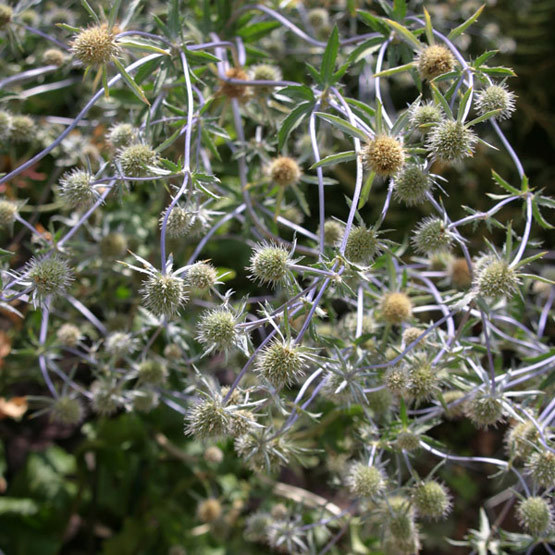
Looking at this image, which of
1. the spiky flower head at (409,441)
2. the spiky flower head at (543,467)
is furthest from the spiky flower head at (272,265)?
the spiky flower head at (543,467)

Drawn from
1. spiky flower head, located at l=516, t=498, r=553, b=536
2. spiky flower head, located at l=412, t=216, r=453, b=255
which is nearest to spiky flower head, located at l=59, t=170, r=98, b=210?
spiky flower head, located at l=412, t=216, r=453, b=255

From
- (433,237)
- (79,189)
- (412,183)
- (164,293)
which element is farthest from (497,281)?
(79,189)

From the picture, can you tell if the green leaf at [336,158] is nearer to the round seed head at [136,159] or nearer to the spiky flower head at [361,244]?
the spiky flower head at [361,244]

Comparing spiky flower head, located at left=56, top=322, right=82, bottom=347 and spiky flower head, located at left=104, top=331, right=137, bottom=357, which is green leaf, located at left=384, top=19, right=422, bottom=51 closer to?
spiky flower head, located at left=104, top=331, right=137, bottom=357

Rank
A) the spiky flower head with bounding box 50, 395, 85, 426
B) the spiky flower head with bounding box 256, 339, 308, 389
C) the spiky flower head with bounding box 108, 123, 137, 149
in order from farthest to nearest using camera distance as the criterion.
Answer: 1. the spiky flower head with bounding box 50, 395, 85, 426
2. the spiky flower head with bounding box 108, 123, 137, 149
3. the spiky flower head with bounding box 256, 339, 308, 389

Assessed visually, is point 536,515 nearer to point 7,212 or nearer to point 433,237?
point 433,237

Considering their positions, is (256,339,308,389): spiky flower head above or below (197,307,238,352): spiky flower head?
below
